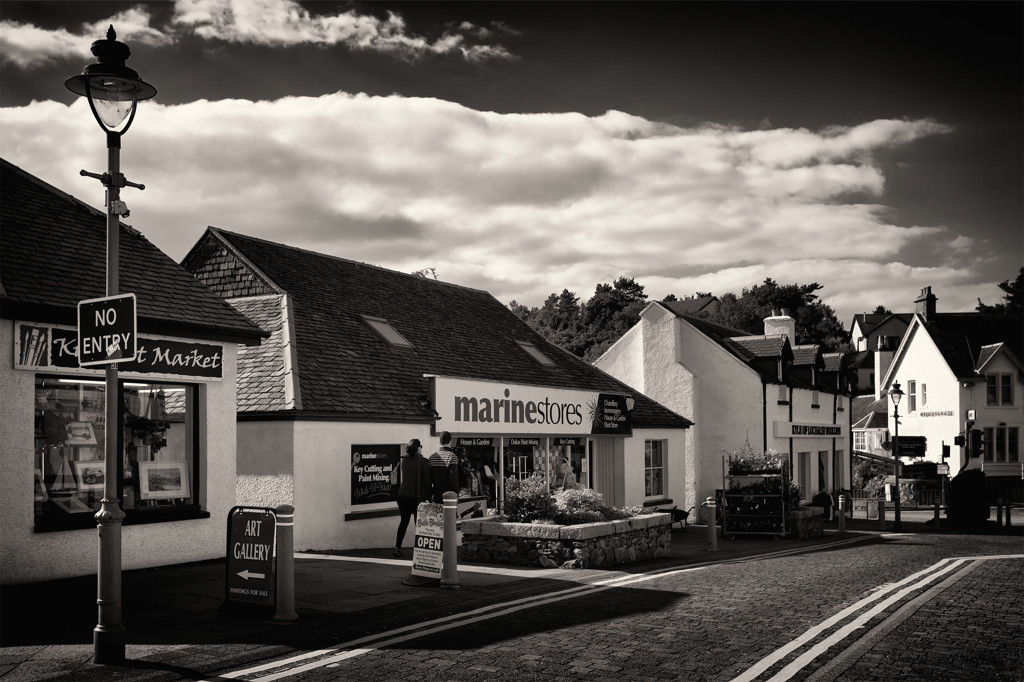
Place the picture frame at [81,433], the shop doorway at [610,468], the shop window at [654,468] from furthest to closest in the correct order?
the shop window at [654,468] → the shop doorway at [610,468] → the picture frame at [81,433]

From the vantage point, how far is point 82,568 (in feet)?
36.7

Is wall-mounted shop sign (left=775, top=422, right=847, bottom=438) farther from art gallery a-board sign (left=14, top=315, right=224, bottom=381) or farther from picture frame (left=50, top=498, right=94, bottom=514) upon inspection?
picture frame (left=50, top=498, right=94, bottom=514)

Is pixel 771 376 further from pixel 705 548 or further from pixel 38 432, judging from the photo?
pixel 38 432

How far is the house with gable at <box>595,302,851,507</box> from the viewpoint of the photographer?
1195 inches

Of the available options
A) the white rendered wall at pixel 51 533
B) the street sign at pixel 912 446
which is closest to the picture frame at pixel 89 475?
the white rendered wall at pixel 51 533

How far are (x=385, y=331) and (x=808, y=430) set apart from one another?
19814 mm

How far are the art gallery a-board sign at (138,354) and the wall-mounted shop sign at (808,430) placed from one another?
74.2ft

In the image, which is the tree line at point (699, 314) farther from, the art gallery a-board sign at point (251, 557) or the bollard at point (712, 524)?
the art gallery a-board sign at point (251, 557)

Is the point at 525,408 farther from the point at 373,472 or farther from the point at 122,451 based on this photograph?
the point at 122,451

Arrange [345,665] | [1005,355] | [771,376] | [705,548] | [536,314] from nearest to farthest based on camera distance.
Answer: [345,665], [705,548], [771,376], [1005,355], [536,314]

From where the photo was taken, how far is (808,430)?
1325 inches

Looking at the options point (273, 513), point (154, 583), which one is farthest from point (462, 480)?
point (273, 513)

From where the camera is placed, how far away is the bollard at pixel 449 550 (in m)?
11.4

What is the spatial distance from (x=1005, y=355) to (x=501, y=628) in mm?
48654
